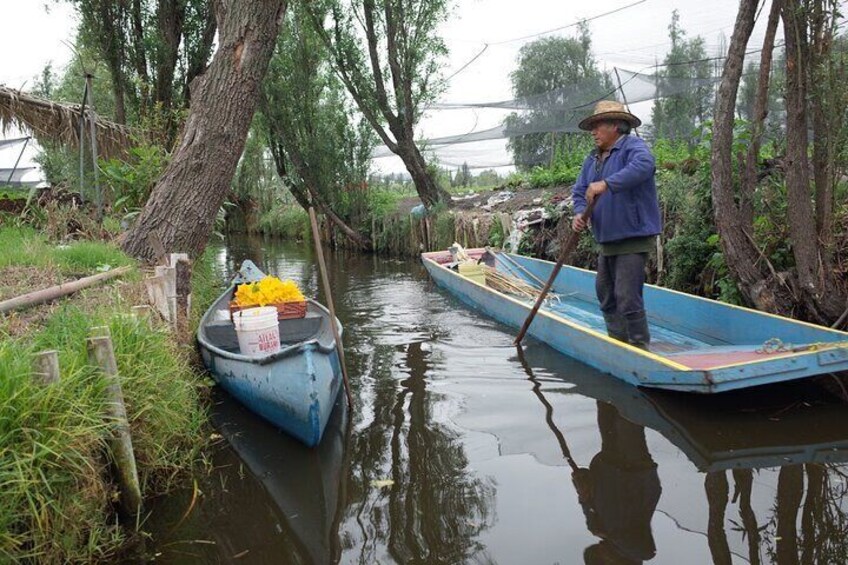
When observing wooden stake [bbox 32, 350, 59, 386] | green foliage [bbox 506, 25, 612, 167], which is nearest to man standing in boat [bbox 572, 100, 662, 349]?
wooden stake [bbox 32, 350, 59, 386]

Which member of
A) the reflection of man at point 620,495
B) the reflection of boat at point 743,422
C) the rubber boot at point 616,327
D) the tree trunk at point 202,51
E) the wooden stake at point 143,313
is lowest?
the reflection of man at point 620,495

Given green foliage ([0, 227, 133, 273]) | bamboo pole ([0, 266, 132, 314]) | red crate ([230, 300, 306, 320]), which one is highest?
green foliage ([0, 227, 133, 273])

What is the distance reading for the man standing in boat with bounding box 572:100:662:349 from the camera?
468cm

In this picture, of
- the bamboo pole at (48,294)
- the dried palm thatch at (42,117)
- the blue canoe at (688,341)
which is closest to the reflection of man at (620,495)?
the blue canoe at (688,341)

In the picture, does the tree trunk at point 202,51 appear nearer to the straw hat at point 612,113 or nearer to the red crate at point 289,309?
the red crate at point 289,309

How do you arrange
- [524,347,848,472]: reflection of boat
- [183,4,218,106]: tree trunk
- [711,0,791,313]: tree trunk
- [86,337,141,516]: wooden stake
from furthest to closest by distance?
[183,4,218,106]: tree trunk < [711,0,791,313]: tree trunk < [524,347,848,472]: reflection of boat < [86,337,141,516]: wooden stake

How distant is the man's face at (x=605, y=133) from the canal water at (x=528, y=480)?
1839 millimetres

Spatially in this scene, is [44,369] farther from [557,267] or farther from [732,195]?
[732,195]

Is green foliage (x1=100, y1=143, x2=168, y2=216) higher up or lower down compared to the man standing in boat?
higher up

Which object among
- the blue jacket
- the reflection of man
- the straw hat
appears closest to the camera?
the reflection of man

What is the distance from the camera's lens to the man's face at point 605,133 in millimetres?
4825

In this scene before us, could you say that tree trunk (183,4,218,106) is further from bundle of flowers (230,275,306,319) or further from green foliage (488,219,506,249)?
bundle of flowers (230,275,306,319)

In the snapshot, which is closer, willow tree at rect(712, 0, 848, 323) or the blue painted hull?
the blue painted hull

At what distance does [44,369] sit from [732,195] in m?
5.11
